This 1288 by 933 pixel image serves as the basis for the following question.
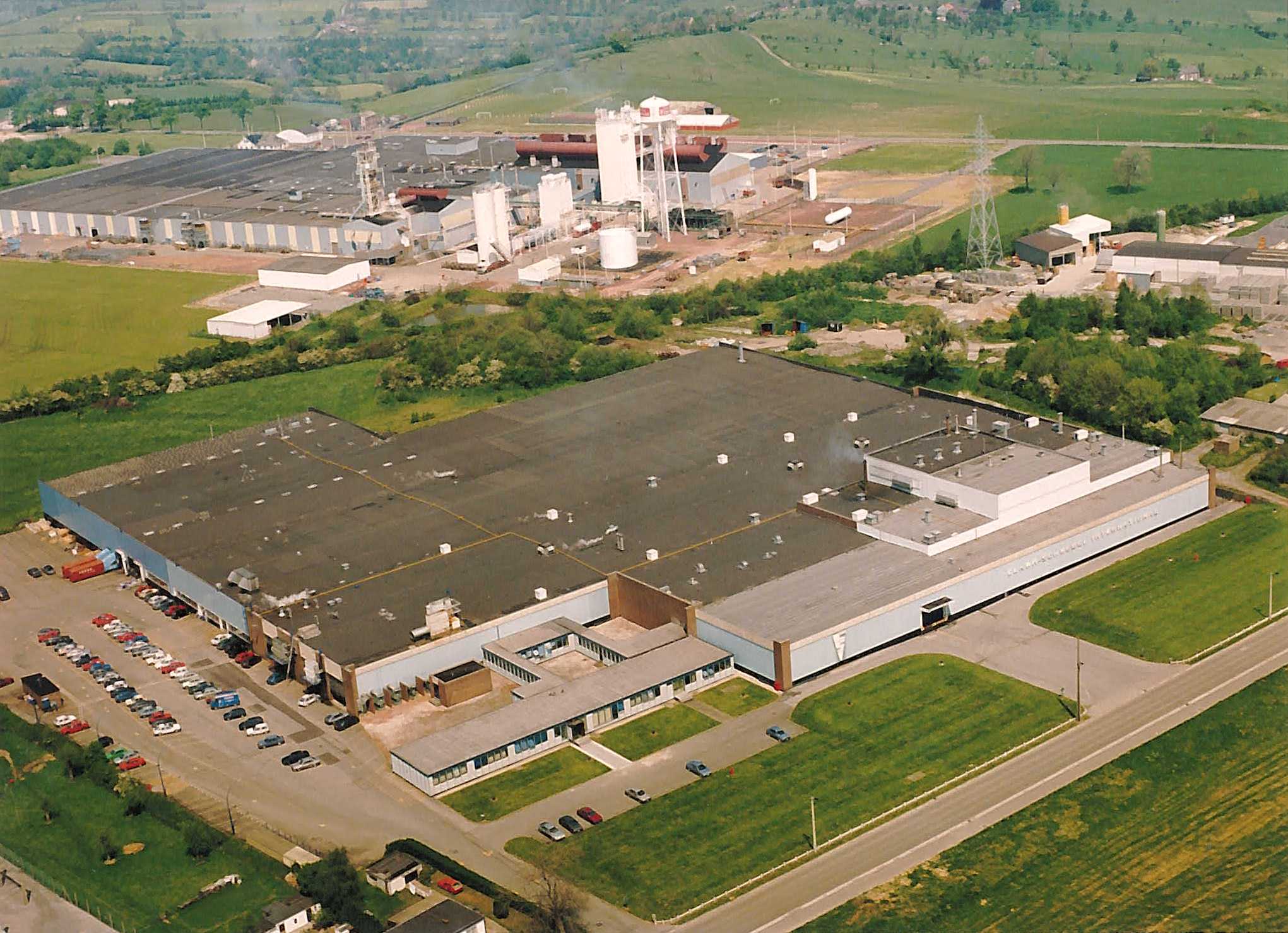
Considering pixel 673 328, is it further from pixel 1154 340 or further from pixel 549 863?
pixel 549 863

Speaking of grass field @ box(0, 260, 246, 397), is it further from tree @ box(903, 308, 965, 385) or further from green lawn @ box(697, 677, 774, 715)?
green lawn @ box(697, 677, 774, 715)

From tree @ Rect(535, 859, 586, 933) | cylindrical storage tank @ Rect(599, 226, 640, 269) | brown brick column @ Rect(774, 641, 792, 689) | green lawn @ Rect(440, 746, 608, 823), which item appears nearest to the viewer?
tree @ Rect(535, 859, 586, 933)

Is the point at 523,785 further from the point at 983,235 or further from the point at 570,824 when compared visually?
the point at 983,235

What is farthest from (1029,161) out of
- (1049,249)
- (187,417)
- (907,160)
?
(187,417)

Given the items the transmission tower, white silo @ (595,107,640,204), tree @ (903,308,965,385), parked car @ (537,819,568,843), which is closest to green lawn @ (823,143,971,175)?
white silo @ (595,107,640,204)

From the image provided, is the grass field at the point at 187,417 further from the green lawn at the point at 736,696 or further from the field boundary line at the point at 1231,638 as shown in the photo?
the field boundary line at the point at 1231,638
